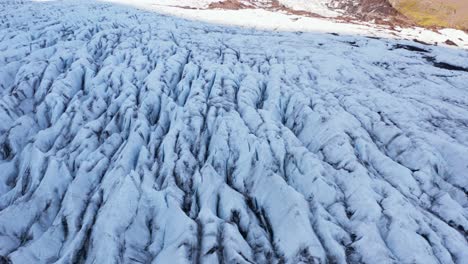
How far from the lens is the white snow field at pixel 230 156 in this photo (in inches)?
337

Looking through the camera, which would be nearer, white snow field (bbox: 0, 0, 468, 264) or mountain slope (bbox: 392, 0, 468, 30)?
white snow field (bbox: 0, 0, 468, 264)

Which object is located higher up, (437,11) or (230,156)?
(437,11)

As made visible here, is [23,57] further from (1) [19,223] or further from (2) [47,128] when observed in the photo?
(1) [19,223]

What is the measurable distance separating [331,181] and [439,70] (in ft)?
38.8

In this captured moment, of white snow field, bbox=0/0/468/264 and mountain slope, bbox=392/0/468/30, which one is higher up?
mountain slope, bbox=392/0/468/30

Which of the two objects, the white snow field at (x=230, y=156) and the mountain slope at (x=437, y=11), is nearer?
the white snow field at (x=230, y=156)

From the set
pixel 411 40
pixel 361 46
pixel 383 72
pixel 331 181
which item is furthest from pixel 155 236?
pixel 411 40

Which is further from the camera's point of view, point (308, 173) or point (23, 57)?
point (23, 57)

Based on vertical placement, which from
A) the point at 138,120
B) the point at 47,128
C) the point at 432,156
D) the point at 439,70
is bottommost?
the point at 47,128

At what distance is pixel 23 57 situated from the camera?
1806 cm

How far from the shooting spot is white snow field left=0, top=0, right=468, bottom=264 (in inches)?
337

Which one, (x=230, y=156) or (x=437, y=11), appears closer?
(x=230, y=156)

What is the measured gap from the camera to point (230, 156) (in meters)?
11.5

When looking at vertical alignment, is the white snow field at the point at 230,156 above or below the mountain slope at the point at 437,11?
below
